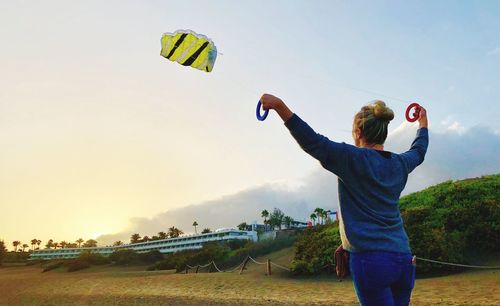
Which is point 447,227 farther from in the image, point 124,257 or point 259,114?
point 124,257

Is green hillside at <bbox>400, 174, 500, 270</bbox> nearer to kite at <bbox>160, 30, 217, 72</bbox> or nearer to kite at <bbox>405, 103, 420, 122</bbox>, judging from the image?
kite at <bbox>160, 30, 217, 72</bbox>

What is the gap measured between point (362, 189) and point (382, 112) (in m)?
0.47

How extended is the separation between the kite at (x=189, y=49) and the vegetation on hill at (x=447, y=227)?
10790mm

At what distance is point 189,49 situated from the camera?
6250 millimetres

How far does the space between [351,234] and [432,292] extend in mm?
9901

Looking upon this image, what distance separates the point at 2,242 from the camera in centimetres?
6525

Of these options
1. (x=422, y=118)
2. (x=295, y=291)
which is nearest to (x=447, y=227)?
(x=295, y=291)

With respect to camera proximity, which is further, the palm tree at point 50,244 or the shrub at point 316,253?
the palm tree at point 50,244

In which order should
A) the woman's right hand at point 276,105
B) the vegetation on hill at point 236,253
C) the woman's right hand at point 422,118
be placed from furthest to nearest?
the vegetation on hill at point 236,253 → the woman's right hand at point 422,118 → the woman's right hand at point 276,105

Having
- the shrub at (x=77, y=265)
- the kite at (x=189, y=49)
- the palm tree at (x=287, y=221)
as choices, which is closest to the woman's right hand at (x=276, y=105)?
the kite at (x=189, y=49)

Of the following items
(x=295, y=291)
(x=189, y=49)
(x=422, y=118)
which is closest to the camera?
(x=422, y=118)

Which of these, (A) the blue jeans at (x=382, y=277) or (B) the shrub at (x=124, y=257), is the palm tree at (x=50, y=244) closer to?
A: (B) the shrub at (x=124, y=257)

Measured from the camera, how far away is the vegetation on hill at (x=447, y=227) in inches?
542

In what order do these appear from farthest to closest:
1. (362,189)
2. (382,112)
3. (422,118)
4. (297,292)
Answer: (297,292)
(422,118)
(382,112)
(362,189)
